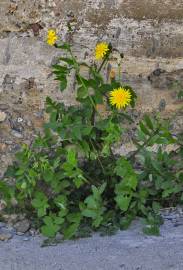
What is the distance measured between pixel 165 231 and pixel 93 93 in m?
0.81

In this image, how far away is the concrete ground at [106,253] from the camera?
289 centimetres

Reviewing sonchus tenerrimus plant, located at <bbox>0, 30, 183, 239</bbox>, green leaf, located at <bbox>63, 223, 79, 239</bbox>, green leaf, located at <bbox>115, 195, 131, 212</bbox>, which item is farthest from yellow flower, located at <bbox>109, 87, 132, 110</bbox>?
green leaf, located at <bbox>63, 223, 79, 239</bbox>

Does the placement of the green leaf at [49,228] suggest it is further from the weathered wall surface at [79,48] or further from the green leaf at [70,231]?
the weathered wall surface at [79,48]

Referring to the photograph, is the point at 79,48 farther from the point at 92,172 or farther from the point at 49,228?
the point at 49,228

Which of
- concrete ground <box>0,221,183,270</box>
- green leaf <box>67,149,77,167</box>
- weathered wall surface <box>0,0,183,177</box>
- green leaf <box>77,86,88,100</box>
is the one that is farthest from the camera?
weathered wall surface <box>0,0,183,177</box>

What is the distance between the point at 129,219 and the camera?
10.7ft

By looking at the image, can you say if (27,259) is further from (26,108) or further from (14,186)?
(26,108)

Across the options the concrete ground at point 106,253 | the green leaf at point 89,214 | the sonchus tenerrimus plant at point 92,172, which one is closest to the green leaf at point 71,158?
the sonchus tenerrimus plant at point 92,172

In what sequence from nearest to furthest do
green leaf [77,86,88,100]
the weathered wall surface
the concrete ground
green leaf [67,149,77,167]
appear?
1. the concrete ground
2. green leaf [67,149,77,167]
3. green leaf [77,86,88,100]
4. the weathered wall surface

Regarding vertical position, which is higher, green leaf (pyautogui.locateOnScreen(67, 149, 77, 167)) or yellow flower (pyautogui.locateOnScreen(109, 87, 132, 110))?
yellow flower (pyautogui.locateOnScreen(109, 87, 132, 110))

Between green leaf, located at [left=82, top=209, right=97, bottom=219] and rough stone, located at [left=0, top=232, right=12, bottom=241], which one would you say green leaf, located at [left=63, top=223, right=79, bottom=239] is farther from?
rough stone, located at [left=0, top=232, right=12, bottom=241]

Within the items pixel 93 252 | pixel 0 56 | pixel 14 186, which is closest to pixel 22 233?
pixel 14 186

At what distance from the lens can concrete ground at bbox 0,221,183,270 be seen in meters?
2.89

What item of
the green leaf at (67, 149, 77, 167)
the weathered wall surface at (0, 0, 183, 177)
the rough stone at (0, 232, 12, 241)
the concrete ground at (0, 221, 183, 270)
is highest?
the weathered wall surface at (0, 0, 183, 177)
